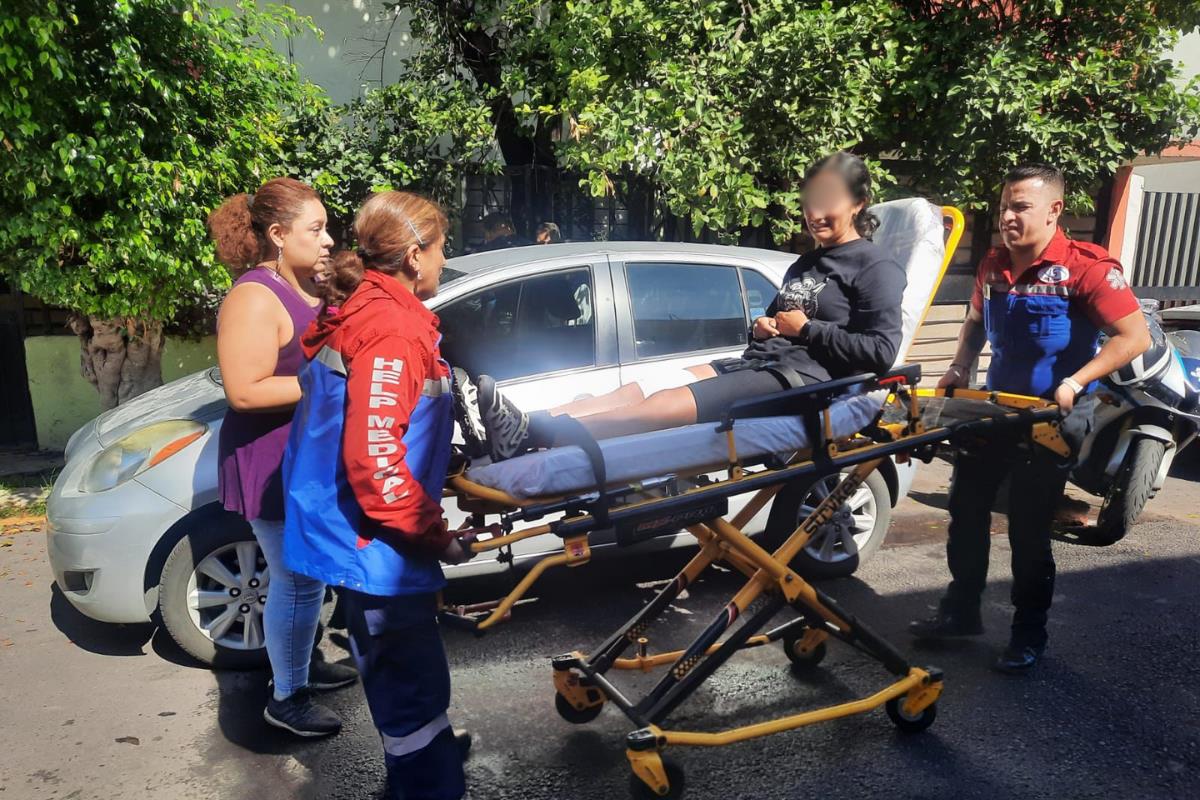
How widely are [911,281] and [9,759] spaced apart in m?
3.61

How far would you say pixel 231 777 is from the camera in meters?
2.86

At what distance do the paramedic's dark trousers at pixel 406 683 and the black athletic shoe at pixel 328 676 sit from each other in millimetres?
1298

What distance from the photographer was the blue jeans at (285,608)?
9.41ft

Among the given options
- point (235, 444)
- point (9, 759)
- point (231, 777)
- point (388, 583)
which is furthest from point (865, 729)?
point (9, 759)

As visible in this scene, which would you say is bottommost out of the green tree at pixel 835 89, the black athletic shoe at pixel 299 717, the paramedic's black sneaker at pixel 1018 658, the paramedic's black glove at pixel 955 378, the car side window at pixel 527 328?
the paramedic's black sneaker at pixel 1018 658

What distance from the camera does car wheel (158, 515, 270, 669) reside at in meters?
3.44

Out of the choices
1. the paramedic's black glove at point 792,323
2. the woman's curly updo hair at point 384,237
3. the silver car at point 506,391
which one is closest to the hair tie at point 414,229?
the woman's curly updo hair at point 384,237

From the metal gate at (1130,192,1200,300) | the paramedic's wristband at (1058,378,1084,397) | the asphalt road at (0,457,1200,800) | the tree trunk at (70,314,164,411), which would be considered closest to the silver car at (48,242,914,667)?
the asphalt road at (0,457,1200,800)

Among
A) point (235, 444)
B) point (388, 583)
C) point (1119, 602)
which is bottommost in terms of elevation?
point (1119, 602)

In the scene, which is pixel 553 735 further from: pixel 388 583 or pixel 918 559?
pixel 918 559

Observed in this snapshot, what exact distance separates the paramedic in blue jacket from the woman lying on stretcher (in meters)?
0.69

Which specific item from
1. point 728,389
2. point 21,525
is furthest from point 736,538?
point 21,525

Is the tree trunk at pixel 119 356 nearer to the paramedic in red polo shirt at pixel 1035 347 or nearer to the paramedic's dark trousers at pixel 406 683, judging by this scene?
the paramedic's dark trousers at pixel 406 683

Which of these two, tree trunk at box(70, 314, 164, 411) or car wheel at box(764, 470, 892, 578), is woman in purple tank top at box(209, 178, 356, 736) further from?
tree trunk at box(70, 314, 164, 411)
